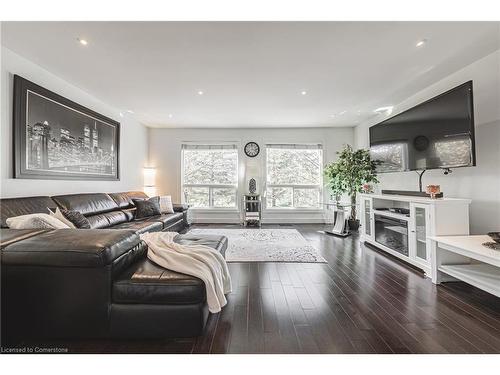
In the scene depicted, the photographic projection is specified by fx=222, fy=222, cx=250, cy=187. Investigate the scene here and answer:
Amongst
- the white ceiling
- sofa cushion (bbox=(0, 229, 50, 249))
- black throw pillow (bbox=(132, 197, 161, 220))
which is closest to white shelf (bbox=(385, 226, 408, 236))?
the white ceiling

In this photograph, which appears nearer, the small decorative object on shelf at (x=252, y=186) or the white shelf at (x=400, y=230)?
the white shelf at (x=400, y=230)

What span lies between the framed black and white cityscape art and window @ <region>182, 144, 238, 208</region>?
6.84 ft

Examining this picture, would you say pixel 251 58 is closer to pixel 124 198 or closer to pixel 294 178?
pixel 124 198

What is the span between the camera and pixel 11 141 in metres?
2.52

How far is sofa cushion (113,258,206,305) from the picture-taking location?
1395 millimetres

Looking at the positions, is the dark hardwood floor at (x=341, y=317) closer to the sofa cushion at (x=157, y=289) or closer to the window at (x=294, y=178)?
the sofa cushion at (x=157, y=289)

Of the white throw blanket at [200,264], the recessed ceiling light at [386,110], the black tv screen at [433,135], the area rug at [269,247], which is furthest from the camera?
the recessed ceiling light at [386,110]

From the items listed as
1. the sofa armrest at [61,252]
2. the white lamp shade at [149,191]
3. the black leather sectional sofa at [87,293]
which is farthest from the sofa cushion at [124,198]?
the sofa armrest at [61,252]

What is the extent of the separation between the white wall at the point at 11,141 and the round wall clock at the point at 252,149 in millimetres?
2779

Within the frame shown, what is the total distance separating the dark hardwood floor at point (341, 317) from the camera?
142 cm

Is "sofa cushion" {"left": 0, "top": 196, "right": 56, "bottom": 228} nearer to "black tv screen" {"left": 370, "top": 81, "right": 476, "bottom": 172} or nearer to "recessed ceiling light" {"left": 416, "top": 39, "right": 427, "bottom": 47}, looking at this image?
"recessed ceiling light" {"left": 416, "top": 39, "right": 427, "bottom": 47}

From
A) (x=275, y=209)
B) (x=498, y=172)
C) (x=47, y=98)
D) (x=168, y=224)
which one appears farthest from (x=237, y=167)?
(x=498, y=172)

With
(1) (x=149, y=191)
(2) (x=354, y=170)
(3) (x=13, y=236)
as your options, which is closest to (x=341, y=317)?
(3) (x=13, y=236)

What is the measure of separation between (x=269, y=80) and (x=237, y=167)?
10.2 feet
